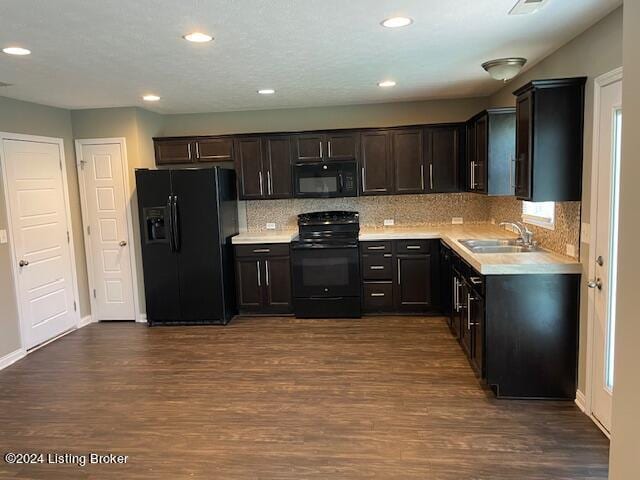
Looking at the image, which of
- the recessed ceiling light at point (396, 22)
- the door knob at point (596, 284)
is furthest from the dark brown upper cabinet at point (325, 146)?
the door knob at point (596, 284)

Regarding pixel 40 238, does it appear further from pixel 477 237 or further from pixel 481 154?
pixel 481 154

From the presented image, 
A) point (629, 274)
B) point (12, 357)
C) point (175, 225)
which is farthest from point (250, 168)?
point (629, 274)

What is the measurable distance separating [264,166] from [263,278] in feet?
4.45

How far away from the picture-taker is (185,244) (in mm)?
5176

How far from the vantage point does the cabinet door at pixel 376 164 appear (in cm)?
543

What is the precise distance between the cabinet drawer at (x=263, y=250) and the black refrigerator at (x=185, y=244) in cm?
16

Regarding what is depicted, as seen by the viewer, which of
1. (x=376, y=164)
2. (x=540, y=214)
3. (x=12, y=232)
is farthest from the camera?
(x=376, y=164)

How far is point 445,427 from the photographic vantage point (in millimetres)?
2916

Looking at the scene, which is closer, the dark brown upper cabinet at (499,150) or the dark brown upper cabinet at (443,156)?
the dark brown upper cabinet at (499,150)

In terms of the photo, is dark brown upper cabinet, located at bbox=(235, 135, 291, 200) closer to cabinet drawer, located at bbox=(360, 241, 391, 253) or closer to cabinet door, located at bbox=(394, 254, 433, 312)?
cabinet drawer, located at bbox=(360, 241, 391, 253)

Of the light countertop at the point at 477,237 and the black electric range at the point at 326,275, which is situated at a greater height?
the light countertop at the point at 477,237

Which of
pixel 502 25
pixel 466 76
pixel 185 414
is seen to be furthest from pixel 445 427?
pixel 466 76

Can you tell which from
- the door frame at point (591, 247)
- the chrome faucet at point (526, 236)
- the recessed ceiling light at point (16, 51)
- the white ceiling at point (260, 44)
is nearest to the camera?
the white ceiling at point (260, 44)

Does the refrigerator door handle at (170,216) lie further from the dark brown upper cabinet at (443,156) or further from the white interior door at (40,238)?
the dark brown upper cabinet at (443,156)
